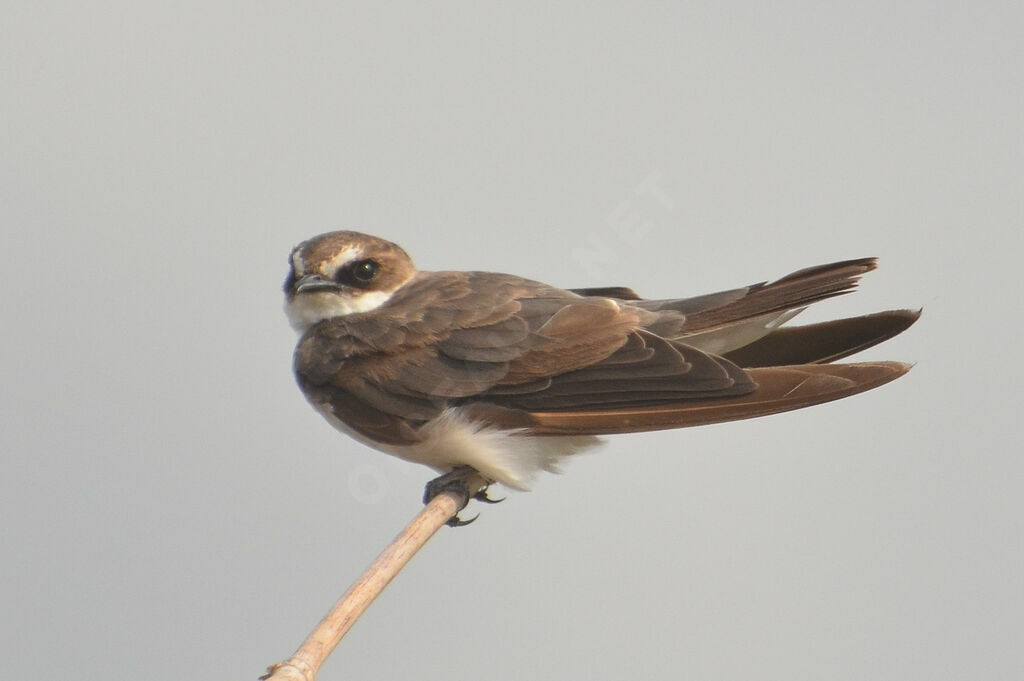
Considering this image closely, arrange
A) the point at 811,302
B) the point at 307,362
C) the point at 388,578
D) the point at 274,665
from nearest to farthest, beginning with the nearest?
the point at 274,665 < the point at 388,578 < the point at 811,302 < the point at 307,362

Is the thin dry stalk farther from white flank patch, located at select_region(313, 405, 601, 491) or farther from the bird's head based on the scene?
the bird's head

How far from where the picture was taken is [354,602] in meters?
4.50

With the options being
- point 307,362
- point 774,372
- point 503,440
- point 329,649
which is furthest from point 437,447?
point 329,649

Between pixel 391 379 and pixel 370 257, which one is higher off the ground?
pixel 370 257

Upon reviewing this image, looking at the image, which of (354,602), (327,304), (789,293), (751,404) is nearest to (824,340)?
(789,293)

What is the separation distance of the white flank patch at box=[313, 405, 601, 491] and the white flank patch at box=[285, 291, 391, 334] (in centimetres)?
68

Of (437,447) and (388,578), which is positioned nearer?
(388,578)

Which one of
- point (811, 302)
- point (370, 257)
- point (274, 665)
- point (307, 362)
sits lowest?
point (274, 665)

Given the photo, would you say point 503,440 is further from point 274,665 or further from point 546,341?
point 274,665

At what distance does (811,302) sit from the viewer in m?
6.09

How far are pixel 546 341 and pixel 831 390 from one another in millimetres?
1231

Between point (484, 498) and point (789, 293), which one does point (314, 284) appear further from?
point (789, 293)

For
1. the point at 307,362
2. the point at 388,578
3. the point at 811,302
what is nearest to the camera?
the point at 388,578

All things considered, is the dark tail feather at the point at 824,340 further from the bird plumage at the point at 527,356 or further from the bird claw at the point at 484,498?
the bird claw at the point at 484,498
